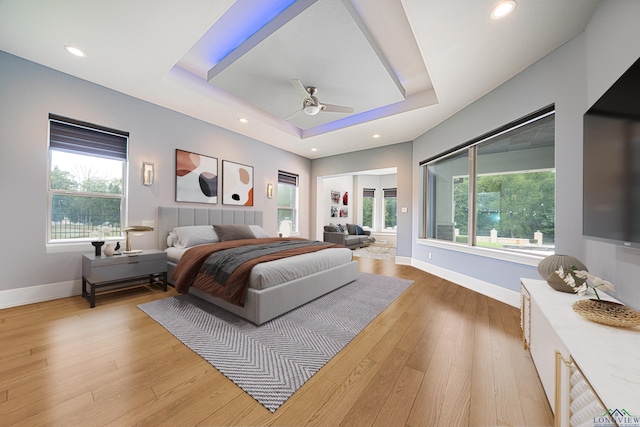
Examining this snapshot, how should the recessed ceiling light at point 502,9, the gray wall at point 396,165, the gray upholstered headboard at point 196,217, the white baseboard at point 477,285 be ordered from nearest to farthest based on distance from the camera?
the recessed ceiling light at point 502,9
the white baseboard at point 477,285
the gray upholstered headboard at point 196,217
the gray wall at point 396,165

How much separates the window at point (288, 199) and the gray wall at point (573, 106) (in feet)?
13.0

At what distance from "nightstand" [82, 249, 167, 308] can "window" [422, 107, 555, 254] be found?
4.45 meters

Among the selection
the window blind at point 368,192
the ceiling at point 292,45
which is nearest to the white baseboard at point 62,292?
the ceiling at point 292,45

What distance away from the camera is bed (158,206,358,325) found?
2.20m

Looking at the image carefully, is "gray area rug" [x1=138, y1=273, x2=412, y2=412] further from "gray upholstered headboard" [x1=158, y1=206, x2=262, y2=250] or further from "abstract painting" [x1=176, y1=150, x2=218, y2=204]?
"abstract painting" [x1=176, y1=150, x2=218, y2=204]

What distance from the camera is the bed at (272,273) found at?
2.20m

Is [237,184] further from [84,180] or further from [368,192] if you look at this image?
[368,192]

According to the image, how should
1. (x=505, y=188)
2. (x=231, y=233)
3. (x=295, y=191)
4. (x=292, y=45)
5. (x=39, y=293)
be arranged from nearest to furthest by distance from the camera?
(x=292, y=45)
(x=39, y=293)
(x=505, y=188)
(x=231, y=233)
(x=295, y=191)

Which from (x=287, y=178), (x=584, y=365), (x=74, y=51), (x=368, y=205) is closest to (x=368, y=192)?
(x=368, y=205)

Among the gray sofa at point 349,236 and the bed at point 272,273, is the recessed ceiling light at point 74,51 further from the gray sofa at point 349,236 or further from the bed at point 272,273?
the gray sofa at point 349,236

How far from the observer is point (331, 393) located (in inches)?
54.3

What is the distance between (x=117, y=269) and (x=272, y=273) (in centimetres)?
195

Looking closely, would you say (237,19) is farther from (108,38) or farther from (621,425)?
(621,425)

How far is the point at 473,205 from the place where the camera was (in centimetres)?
349
